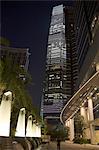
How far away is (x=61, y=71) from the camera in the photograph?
74.5 metres

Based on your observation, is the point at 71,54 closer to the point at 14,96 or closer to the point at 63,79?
the point at 63,79

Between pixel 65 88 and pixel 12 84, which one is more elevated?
pixel 65 88

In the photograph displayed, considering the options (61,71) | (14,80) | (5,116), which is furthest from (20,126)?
(61,71)

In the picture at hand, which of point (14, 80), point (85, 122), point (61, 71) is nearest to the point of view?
point (14, 80)

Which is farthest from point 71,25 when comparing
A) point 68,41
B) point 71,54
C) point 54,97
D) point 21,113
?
point 21,113

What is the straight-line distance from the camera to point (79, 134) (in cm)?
2536

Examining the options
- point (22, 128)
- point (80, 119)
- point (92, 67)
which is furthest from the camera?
point (80, 119)

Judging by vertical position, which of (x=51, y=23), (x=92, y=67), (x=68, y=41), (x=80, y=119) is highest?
(x=51, y=23)

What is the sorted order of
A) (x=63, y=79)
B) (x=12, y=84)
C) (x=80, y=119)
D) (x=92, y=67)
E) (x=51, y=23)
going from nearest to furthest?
1. (x=12, y=84)
2. (x=92, y=67)
3. (x=80, y=119)
4. (x=63, y=79)
5. (x=51, y=23)

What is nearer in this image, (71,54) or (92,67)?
(92,67)

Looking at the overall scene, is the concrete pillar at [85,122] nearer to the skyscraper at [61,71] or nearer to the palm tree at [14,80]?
the palm tree at [14,80]

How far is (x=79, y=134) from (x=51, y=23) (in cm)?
6991

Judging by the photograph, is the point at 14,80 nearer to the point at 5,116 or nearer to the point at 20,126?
the point at 20,126

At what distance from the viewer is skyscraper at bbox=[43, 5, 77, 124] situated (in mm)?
70312
